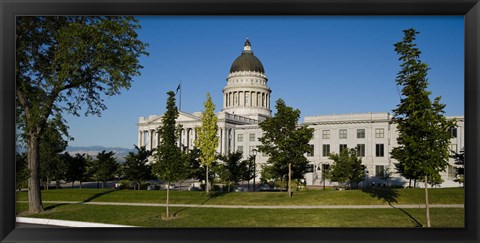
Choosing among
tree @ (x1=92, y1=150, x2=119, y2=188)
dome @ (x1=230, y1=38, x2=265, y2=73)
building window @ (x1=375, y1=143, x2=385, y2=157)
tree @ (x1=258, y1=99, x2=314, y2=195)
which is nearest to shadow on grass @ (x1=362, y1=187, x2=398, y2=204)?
tree @ (x1=258, y1=99, x2=314, y2=195)

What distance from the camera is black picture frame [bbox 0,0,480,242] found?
12.7m

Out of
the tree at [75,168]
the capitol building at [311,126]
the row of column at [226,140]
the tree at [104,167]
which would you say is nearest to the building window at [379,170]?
the capitol building at [311,126]

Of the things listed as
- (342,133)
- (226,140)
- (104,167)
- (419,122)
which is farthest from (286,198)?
(226,140)

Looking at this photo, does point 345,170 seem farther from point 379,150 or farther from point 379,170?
point 379,150

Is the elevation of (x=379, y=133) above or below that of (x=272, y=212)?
above

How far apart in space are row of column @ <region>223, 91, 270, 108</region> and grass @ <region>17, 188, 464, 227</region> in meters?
75.6

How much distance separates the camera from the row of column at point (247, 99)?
104 meters

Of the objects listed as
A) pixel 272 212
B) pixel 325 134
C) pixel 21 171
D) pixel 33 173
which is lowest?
pixel 272 212

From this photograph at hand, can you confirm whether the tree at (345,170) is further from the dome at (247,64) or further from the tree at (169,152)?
the dome at (247,64)
